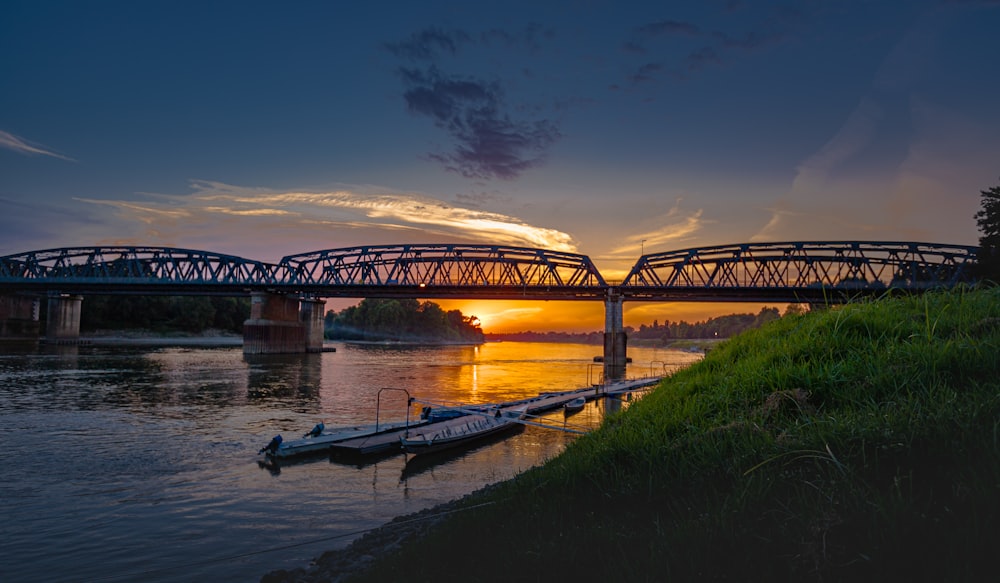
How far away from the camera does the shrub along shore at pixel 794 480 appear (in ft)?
16.8

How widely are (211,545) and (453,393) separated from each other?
38642 mm

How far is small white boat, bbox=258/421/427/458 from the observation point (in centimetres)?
2184

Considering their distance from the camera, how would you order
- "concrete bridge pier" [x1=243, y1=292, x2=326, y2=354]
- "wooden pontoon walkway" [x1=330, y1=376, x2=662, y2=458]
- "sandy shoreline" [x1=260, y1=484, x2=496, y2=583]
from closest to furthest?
1. "sandy shoreline" [x1=260, y1=484, x2=496, y2=583]
2. "wooden pontoon walkway" [x1=330, y1=376, x2=662, y2=458]
3. "concrete bridge pier" [x1=243, y1=292, x2=326, y2=354]

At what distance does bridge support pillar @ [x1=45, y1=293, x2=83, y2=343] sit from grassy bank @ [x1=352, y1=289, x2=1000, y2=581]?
150955 millimetres

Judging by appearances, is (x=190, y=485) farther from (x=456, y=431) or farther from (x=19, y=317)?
(x=19, y=317)

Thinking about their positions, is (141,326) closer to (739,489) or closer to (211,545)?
(211,545)

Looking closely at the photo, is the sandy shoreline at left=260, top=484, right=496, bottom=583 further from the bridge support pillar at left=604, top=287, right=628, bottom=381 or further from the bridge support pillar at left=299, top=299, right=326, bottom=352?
the bridge support pillar at left=299, top=299, right=326, bottom=352

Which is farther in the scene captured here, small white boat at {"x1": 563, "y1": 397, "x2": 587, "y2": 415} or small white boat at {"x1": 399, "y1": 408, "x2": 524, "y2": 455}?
small white boat at {"x1": 563, "y1": 397, "x2": 587, "y2": 415}

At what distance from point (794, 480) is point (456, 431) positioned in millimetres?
20462

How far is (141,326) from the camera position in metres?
Answer: 165

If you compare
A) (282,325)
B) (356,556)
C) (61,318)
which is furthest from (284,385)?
(61,318)

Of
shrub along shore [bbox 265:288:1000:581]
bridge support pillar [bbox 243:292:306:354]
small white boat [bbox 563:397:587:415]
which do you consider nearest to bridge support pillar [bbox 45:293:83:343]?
bridge support pillar [bbox 243:292:306:354]

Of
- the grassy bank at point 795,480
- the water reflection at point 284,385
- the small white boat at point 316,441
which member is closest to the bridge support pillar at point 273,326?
the water reflection at point 284,385

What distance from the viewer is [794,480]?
20.5 feet
